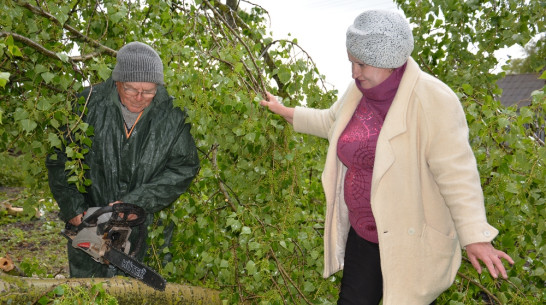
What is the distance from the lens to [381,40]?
173 cm

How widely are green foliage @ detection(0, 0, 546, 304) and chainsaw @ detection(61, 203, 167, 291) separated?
0.56ft

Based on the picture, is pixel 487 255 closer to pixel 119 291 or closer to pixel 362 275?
pixel 362 275

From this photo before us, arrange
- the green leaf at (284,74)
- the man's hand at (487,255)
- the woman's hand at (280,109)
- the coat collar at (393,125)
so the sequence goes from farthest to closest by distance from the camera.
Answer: the green leaf at (284,74)
the woman's hand at (280,109)
the coat collar at (393,125)
the man's hand at (487,255)

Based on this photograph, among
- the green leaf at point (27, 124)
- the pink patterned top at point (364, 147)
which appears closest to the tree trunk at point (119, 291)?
the green leaf at point (27, 124)

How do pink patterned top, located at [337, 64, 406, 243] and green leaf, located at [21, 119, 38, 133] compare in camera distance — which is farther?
green leaf, located at [21, 119, 38, 133]

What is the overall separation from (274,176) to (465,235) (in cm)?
109

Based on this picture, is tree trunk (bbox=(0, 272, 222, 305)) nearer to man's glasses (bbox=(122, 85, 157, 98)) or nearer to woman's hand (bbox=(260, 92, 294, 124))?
man's glasses (bbox=(122, 85, 157, 98))

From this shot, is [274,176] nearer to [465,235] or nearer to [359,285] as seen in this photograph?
[359,285]

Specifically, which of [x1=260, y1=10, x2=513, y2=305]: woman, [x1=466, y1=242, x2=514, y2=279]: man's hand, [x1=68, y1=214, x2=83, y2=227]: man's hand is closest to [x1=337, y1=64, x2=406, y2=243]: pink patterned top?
[x1=260, y1=10, x2=513, y2=305]: woman

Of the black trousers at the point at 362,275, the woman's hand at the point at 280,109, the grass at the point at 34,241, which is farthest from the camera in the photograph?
the grass at the point at 34,241

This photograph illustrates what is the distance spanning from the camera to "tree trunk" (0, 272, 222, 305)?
6.15 feet

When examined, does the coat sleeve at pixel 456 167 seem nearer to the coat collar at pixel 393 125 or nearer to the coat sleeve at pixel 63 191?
the coat collar at pixel 393 125

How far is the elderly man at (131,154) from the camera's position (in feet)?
8.00

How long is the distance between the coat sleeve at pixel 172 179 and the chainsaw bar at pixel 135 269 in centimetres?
23
